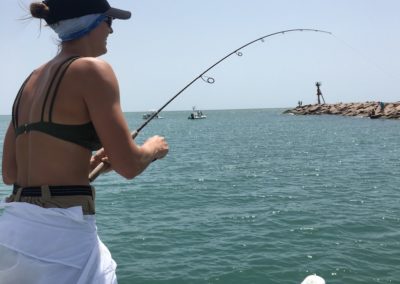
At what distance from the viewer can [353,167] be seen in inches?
971

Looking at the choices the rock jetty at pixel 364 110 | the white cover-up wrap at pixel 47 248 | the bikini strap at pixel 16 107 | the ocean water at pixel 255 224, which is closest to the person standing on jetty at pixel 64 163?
the white cover-up wrap at pixel 47 248

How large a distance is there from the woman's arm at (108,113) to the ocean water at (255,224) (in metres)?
6.96

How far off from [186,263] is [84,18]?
7.93 m

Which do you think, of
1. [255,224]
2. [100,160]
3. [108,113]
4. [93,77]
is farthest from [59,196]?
[255,224]

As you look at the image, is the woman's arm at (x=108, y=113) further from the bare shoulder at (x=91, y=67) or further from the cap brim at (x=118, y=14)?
the cap brim at (x=118, y=14)

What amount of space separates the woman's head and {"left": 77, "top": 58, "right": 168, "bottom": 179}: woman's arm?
243 millimetres

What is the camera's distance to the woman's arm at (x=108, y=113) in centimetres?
209

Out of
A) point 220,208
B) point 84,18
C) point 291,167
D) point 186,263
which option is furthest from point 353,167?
point 84,18

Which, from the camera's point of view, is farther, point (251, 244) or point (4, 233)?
point (251, 244)

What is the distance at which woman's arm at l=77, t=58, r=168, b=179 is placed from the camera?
6.86 ft

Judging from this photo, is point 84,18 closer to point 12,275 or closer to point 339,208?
point 12,275

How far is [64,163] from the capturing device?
215 centimetres

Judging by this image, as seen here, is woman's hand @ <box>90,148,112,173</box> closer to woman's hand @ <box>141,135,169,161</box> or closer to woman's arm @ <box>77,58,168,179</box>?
woman's hand @ <box>141,135,169,161</box>

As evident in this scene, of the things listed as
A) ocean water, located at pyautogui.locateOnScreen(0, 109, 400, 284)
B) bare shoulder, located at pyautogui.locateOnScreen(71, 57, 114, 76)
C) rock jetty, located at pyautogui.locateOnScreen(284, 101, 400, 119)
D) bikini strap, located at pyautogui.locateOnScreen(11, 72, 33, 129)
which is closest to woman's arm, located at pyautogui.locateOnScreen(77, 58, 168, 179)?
bare shoulder, located at pyautogui.locateOnScreen(71, 57, 114, 76)
